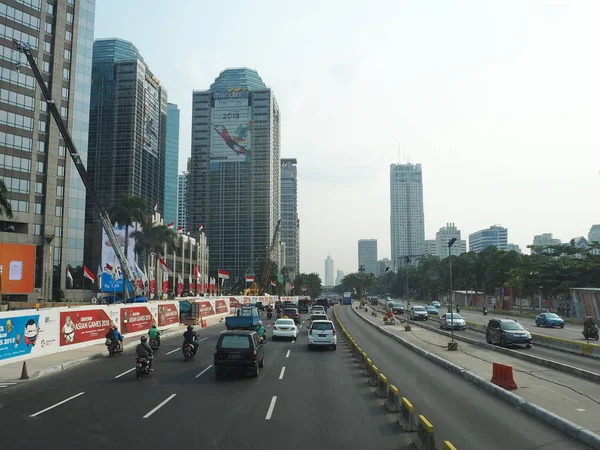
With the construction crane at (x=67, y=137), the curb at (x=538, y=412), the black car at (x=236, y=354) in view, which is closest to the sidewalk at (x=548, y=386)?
the curb at (x=538, y=412)

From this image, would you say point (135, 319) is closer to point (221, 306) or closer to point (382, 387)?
point (382, 387)

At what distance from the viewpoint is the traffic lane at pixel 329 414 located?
10.2 meters

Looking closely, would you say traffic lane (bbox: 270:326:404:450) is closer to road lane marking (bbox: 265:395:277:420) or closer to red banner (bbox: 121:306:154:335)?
road lane marking (bbox: 265:395:277:420)

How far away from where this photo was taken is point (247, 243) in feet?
618

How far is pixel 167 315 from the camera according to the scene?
Answer: 41094 mm

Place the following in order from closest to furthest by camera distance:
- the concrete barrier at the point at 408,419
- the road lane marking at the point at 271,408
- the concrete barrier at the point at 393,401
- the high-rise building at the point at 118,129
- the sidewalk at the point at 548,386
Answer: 1. the concrete barrier at the point at 408,419
2. the road lane marking at the point at 271,408
3. the sidewalk at the point at 548,386
4. the concrete barrier at the point at 393,401
5. the high-rise building at the point at 118,129

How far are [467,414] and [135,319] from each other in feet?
89.1

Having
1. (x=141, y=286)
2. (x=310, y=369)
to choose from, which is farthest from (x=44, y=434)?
(x=141, y=286)

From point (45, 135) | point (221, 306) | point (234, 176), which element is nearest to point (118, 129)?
point (234, 176)

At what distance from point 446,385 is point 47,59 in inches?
3443

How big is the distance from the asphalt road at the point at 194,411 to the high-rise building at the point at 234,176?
166m

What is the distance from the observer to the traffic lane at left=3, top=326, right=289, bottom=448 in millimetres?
10500

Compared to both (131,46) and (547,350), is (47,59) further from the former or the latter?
(131,46)

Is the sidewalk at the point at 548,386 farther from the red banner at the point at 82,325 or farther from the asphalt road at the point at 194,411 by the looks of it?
the red banner at the point at 82,325
